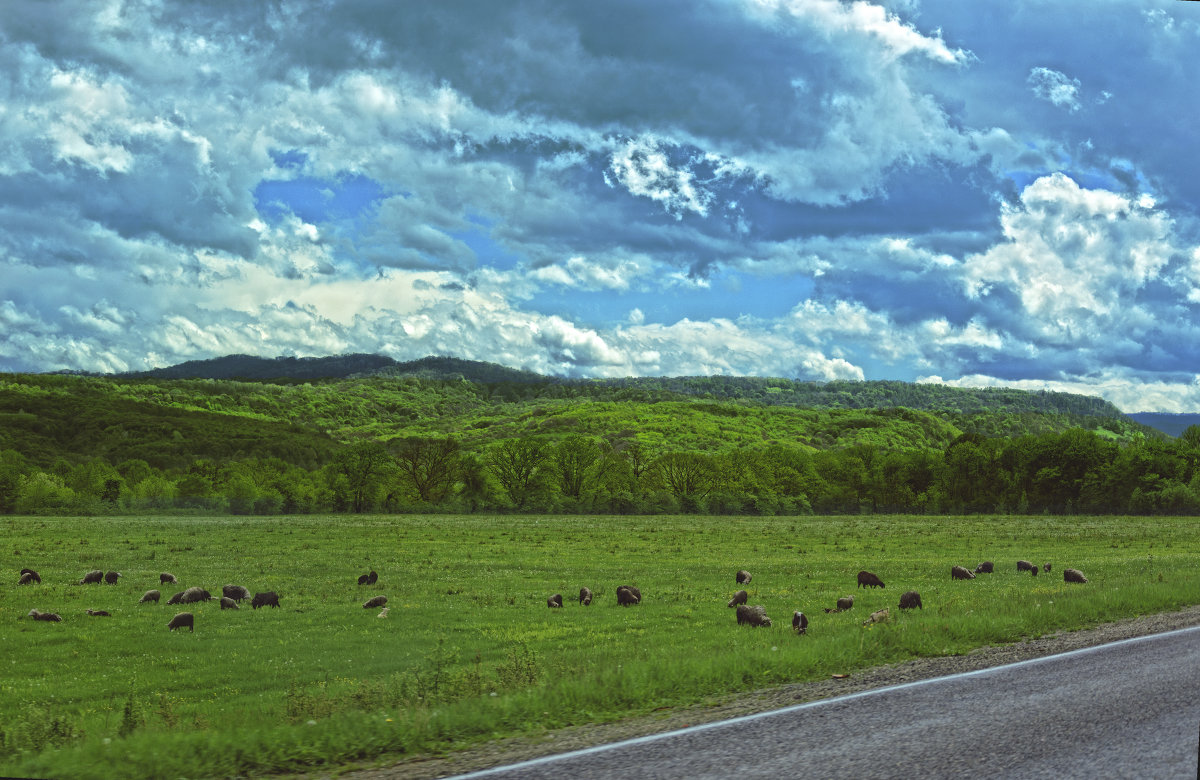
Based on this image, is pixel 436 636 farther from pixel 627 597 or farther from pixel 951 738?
pixel 951 738

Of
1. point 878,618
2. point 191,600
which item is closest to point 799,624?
point 878,618

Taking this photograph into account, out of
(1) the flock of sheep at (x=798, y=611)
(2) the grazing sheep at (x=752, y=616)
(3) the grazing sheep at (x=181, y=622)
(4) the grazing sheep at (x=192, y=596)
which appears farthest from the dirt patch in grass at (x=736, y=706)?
(4) the grazing sheep at (x=192, y=596)

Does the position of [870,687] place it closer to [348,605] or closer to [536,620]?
[536,620]

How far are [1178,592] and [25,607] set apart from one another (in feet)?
122

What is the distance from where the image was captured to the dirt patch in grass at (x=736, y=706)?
8.81 m

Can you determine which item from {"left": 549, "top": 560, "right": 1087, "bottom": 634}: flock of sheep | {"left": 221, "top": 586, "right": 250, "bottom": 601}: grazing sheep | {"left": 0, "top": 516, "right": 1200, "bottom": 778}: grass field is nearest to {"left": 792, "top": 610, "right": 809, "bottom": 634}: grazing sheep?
{"left": 549, "top": 560, "right": 1087, "bottom": 634}: flock of sheep

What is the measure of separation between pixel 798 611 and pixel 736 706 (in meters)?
12.2

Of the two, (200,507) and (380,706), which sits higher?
(380,706)

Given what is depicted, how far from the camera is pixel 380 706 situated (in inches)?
465

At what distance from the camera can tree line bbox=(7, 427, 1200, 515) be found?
357 feet

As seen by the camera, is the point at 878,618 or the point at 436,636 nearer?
the point at 878,618

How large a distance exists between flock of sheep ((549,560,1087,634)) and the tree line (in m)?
80.2

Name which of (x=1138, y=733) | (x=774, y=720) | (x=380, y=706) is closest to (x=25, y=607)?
(x=380, y=706)

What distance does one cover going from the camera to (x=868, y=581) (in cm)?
3284
